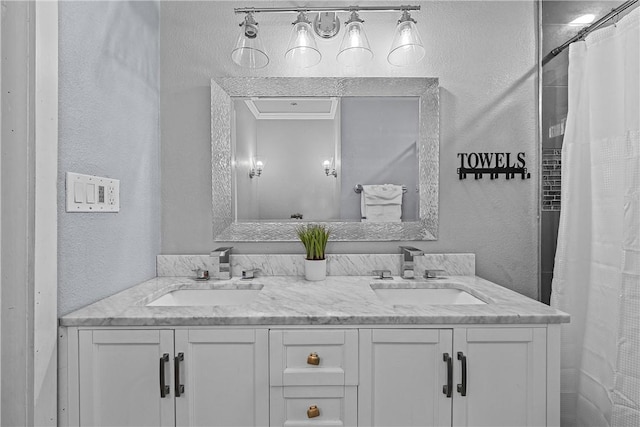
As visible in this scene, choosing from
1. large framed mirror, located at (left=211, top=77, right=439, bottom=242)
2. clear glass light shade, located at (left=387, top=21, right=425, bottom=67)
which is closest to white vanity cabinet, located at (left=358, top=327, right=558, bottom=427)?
large framed mirror, located at (left=211, top=77, right=439, bottom=242)

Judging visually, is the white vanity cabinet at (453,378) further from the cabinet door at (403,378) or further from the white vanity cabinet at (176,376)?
the white vanity cabinet at (176,376)

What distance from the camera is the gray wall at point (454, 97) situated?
156cm

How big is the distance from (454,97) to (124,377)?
5.33 ft

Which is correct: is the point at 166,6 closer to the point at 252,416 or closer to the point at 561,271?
the point at 252,416

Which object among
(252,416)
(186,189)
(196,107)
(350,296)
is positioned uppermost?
(196,107)

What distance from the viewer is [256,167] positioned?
1.57 metres

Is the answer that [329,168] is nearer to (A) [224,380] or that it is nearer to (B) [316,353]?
(B) [316,353]

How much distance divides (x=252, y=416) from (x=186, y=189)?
3.23 feet

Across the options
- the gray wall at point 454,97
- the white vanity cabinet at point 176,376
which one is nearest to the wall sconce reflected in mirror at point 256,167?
the gray wall at point 454,97

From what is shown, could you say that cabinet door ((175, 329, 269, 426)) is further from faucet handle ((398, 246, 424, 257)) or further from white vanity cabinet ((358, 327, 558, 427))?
faucet handle ((398, 246, 424, 257))

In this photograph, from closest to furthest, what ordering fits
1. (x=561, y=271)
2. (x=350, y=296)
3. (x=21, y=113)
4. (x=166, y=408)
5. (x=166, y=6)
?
(x=21, y=113) < (x=166, y=408) < (x=350, y=296) < (x=561, y=271) < (x=166, y=6)

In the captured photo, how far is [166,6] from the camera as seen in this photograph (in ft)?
5.11

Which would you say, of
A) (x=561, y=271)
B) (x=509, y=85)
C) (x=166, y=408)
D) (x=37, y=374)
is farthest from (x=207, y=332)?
(x=509, y=85)

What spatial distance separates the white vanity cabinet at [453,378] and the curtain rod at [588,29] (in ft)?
3.56
